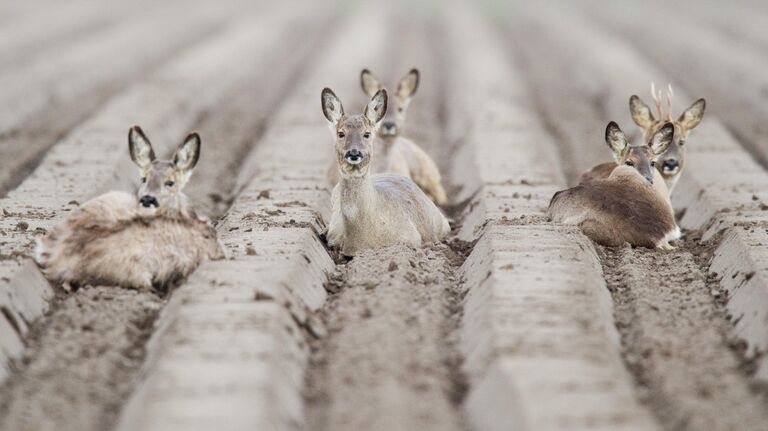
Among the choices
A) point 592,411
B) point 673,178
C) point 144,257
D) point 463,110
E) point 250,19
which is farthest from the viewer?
point 250,19

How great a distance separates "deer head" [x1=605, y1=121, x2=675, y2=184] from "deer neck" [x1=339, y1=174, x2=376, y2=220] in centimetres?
229

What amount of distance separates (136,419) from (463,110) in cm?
1052

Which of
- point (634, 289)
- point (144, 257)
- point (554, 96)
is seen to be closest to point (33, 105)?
point (554, 96)

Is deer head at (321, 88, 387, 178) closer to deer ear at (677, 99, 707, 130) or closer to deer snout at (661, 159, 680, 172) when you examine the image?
deer snout at (661, 159, 680, 172)

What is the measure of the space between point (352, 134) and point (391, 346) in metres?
2.72

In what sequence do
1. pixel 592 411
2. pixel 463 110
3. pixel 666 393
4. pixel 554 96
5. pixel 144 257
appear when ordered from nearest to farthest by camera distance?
pixel 592 411
pixel 666 393
pixel 144 257
pixel 463 110
pixel 554 96

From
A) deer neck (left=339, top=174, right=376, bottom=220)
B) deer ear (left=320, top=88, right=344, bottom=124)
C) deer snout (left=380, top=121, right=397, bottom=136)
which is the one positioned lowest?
deer neck (left=339, top=174, right=376, bottom=220)

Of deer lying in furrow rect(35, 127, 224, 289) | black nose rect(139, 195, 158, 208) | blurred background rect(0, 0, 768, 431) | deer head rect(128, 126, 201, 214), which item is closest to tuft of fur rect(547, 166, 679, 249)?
blurred background rect(0, 0, 768, 431)

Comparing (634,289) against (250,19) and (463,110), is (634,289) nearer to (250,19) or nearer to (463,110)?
(463,110)

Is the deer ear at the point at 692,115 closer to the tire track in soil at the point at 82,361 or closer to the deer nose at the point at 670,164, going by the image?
the deer nose at the point at 670,164

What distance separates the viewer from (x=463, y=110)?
616 inches

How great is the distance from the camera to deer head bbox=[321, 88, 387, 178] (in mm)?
8977

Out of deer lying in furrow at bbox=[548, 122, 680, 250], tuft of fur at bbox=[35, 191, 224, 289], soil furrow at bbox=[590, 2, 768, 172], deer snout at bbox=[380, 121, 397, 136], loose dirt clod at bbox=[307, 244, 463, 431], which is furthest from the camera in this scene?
soil furrow at bbox=[590, 2, 768, 172]

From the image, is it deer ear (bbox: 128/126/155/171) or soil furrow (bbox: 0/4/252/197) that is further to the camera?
soil furrow (bbox: 0/4/252/197)
